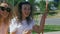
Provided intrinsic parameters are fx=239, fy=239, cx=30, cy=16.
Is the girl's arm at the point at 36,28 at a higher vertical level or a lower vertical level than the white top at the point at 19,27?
lower

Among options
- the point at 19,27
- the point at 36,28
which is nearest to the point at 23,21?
the point at 19,27

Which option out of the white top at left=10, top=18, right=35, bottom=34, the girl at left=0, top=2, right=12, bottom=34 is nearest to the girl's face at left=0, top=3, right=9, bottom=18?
the girl at left=0, top=2, right=12, bottom=34

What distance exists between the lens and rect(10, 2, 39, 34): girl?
10.3 feet

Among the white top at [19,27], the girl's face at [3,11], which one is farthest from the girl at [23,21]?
the girl's face at [3,11]

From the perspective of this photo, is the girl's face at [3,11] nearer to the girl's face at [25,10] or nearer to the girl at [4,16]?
the girl at [4,16]

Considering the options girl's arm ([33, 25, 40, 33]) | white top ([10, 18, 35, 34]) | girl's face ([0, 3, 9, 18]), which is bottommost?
girl's arm ([33, 25, 40, 33])

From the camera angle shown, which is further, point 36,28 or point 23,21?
point 36,28

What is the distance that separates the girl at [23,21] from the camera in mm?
3144

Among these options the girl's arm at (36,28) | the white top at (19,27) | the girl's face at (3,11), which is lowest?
the girl's arm at (36,28)

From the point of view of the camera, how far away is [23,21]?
10.5ft

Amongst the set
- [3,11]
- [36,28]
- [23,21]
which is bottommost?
[36,28]

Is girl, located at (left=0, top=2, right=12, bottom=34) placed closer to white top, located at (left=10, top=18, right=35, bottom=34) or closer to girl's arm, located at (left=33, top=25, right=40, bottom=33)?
white top, located at (left=10, top=18, right=35, bottom=34)

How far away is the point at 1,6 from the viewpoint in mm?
3225

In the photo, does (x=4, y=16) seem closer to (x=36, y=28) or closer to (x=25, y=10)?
(x=25, y=10)
